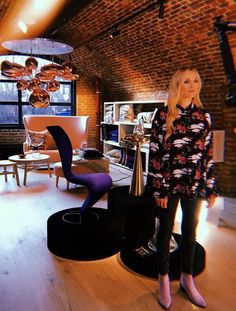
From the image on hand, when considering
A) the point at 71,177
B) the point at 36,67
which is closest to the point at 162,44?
the point at 36,67

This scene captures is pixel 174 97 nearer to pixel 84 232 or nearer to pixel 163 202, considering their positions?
pixel 163 202

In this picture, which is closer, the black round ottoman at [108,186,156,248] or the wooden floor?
the wooden floor

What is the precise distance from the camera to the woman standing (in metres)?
1.89

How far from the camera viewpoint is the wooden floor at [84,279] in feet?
6.77

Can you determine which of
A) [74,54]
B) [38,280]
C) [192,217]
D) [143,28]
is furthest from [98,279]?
[74,54]

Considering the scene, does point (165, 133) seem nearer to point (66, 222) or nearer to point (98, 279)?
point (98, 279)

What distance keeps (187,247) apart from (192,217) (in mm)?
232

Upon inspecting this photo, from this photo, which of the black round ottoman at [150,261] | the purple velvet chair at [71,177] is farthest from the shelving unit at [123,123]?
the black round ottoman at [150,261]

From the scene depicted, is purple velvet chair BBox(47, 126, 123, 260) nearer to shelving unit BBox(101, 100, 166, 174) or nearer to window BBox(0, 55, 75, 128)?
shelving unit BBox(101, 100, 166, 174)

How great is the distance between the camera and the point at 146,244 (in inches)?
112

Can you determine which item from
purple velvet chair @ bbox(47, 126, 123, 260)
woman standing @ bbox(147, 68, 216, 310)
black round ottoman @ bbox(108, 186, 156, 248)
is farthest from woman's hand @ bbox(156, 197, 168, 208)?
purple velvet chair @ bbox(47, 126, 123, 260)

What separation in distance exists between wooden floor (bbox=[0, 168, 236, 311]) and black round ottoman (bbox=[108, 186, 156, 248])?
267 millimetres

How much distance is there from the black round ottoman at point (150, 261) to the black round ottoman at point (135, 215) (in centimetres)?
12

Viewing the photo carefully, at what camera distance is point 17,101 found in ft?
26.0
